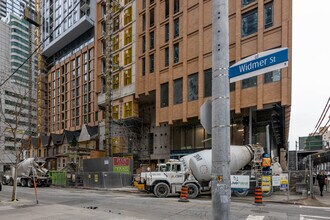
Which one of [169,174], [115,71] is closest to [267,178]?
[169,174]

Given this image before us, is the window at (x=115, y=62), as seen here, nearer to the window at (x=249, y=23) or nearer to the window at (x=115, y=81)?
the window at (x=115, y=81)

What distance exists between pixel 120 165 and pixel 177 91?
378 inches

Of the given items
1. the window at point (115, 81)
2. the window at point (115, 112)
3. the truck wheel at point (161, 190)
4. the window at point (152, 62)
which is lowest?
the truck wheel at point (161, 190)

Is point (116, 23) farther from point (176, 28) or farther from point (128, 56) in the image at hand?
point (176, 28)

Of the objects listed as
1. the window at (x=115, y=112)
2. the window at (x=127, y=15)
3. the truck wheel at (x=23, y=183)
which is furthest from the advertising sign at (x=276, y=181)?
the window at (x=127, y=15)

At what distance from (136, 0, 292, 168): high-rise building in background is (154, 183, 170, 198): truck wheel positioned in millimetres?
5421

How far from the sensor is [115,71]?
43219 millimetres

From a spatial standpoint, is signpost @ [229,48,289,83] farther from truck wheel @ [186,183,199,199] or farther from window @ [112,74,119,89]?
window @ [112,74,119,89]

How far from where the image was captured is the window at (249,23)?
27.6m

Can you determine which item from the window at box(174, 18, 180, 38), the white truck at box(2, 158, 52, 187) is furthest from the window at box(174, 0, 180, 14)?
the white truck at box(2, 158, 52, 187)

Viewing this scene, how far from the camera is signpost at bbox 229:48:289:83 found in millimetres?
4250

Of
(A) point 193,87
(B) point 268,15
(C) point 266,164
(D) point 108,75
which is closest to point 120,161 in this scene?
(A) point 193,87

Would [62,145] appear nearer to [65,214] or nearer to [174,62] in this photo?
[174,62]

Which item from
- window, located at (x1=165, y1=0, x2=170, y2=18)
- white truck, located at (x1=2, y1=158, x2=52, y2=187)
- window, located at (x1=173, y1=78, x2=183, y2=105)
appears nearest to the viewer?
window, located at (x1=173, y1=78, x2=183, y2=105)
